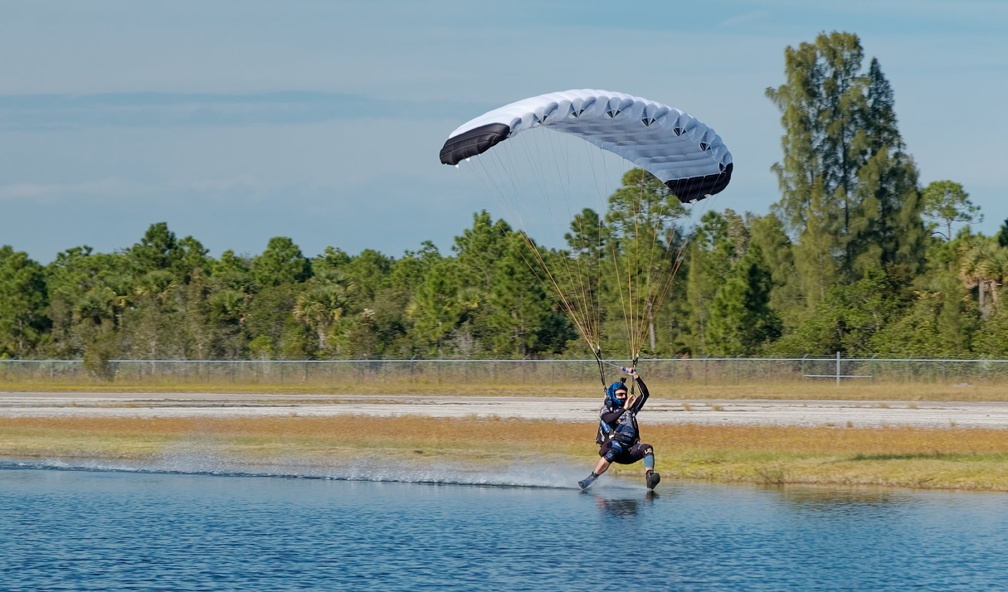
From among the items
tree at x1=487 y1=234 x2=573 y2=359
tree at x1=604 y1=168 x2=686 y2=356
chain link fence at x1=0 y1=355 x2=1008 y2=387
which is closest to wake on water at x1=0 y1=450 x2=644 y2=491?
tree at x1=604 y1=168 x2=686 y2=356

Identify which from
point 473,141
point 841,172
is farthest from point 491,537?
point 841,172

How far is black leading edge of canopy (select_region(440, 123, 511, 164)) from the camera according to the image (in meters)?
21.0

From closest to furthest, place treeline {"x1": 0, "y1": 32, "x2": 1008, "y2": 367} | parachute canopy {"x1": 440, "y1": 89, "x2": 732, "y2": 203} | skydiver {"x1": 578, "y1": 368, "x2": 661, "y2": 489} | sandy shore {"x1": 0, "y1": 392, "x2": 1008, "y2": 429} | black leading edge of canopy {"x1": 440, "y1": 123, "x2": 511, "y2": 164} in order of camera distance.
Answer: black leading edge of canopy {"x1": 440, "y1": 123, "x2": 511, "y2": 164}
parachute canopy {"x1": 440, "y1": 89, "x2": 732, "y2": 203}
skydiver {"x1": 578, "y1": 368, "x2": 661, "y2": 489}
sandy shore {"x1": 0, "y1": 392, "x2": 1008, "y2": 429}
treeline {"x1": 0, "y1": 32, "x2": 1008, "y2": 367}

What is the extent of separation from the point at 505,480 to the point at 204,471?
279 inches

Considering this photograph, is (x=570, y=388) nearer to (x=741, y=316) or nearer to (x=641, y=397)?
(x=741, y=316)

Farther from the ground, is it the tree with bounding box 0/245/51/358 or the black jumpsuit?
the tree with bounding box 0/245/51/358

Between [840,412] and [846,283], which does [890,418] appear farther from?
[846,283]

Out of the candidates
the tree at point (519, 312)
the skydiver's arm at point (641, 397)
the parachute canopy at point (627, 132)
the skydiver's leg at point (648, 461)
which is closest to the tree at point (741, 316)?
the tree at point (519, 312)

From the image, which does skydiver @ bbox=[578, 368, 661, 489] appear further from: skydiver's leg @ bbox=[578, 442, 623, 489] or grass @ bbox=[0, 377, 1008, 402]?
grass @ bbox=[0, 377, 1008, 402]

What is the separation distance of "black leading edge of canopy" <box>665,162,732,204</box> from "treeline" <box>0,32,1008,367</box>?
110 ft

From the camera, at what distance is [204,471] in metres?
27.5

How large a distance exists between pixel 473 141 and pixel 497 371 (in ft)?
133

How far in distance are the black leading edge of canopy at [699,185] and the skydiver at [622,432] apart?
16.3ft

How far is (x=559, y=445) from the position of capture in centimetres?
3067
